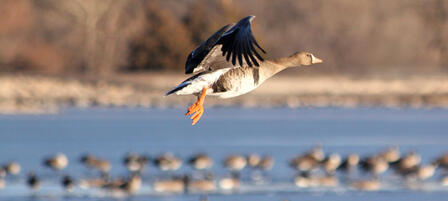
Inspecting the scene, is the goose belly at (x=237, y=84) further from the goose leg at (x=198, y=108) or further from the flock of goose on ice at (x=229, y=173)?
the flock of goose on ice at (x=229, y=173)

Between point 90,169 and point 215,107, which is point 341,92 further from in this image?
point 90,169

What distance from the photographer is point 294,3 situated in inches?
2180

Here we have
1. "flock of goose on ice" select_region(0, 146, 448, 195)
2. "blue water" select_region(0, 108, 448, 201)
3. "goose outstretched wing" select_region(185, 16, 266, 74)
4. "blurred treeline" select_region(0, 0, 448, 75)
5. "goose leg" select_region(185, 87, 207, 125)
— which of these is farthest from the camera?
"blurred treeline" select_region(0, 0, 448, 75)

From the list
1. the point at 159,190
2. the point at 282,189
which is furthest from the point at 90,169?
the point at 282,189

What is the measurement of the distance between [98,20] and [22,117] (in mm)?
16121

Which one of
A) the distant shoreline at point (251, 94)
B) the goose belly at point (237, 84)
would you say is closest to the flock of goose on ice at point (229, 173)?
the goose belly at point (237, 84)

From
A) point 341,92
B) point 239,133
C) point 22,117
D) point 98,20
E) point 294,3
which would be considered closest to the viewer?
point 239,133

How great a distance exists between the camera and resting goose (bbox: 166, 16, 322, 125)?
8695 millimetres

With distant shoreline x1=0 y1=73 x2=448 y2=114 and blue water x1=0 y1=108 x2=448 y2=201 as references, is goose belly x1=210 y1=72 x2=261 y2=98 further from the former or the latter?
distant shoreline x1=0 y1=73 x2=448 y2=114

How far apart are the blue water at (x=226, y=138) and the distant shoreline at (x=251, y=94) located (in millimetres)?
2229

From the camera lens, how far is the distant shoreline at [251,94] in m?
37.5

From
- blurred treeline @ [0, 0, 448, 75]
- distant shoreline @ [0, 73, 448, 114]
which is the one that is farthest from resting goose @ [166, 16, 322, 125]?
blurred treeline @ [0, 0, 448, 75]

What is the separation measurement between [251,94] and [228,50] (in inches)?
Answer: 1246

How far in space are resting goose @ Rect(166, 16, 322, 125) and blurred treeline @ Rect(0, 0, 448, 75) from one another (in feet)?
107
